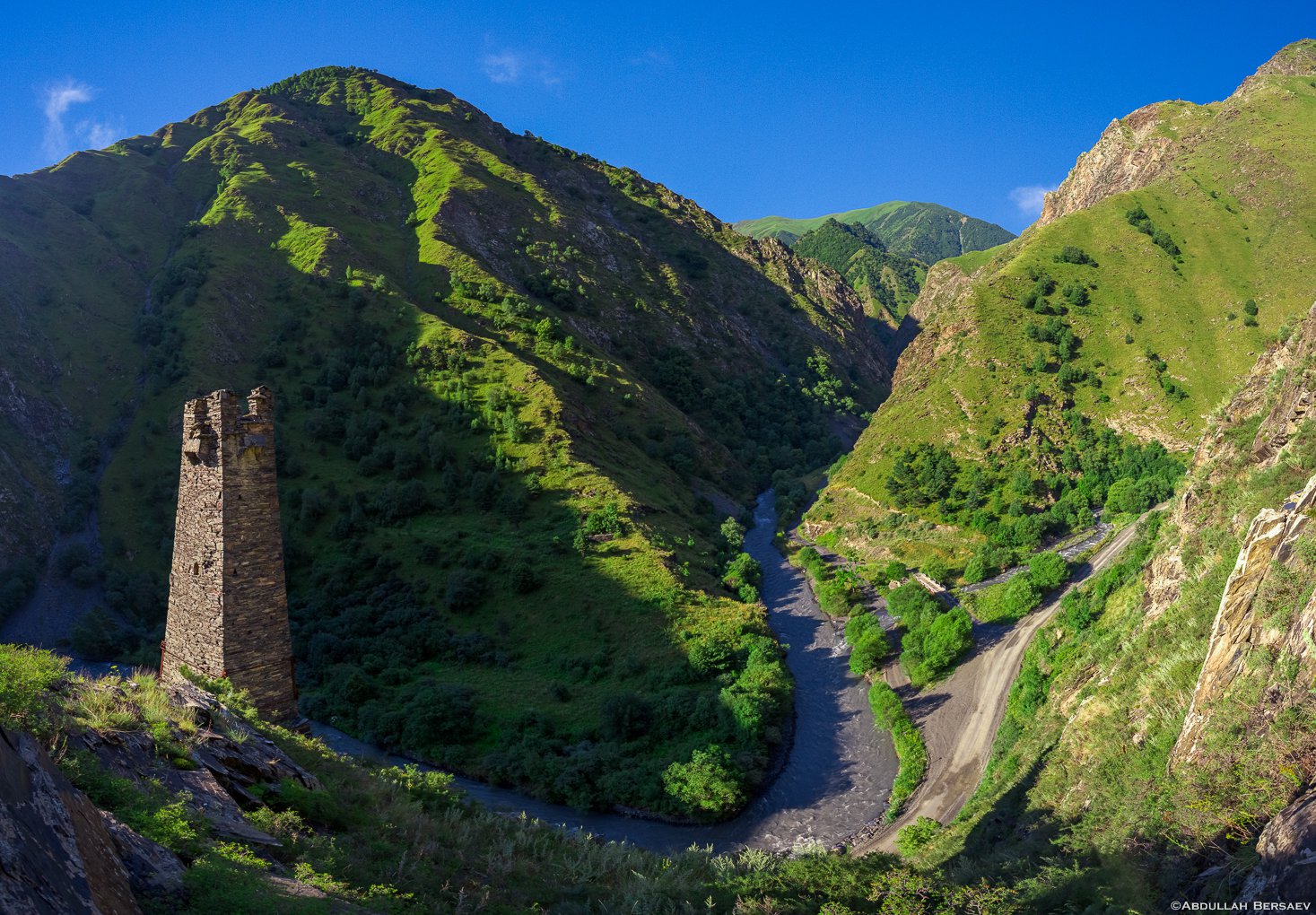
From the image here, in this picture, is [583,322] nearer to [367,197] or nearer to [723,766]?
[367,197]

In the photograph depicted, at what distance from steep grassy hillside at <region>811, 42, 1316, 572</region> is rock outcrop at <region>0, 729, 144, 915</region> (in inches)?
2531

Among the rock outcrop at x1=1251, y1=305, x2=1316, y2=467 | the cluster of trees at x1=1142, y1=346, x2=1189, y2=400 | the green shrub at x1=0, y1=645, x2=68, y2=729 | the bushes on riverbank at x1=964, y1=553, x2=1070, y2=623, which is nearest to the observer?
the green shrub at x1=0, y1=645, x2=68, y2=729

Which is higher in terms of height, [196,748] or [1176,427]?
[1176,427]

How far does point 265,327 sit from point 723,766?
74.6 m

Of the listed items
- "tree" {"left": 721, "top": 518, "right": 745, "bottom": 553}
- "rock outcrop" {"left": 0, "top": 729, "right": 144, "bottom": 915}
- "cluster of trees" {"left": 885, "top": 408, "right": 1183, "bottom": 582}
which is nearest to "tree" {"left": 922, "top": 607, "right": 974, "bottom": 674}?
"cluster of trees" {"left": 885, "top": 408, "right": 1183, "bottom": 582}

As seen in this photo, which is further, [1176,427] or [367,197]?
[367,197]

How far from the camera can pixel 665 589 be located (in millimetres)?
54969

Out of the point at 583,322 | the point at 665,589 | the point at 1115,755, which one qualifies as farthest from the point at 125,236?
the point at 1115,755

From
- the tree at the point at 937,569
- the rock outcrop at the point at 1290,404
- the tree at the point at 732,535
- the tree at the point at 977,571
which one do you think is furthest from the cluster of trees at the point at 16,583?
the rock outcrop at the point at 1290,404

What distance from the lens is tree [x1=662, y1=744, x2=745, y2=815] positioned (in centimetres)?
3653

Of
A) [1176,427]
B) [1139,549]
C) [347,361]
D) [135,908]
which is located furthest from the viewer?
[347,361]

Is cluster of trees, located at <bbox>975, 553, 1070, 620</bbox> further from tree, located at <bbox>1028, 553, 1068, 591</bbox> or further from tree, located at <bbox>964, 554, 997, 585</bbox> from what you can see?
tree, located at <bbox>964, 554, 997, 585</bbox>

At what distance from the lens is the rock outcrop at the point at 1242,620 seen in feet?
49.9

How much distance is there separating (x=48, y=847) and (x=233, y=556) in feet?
38.8
